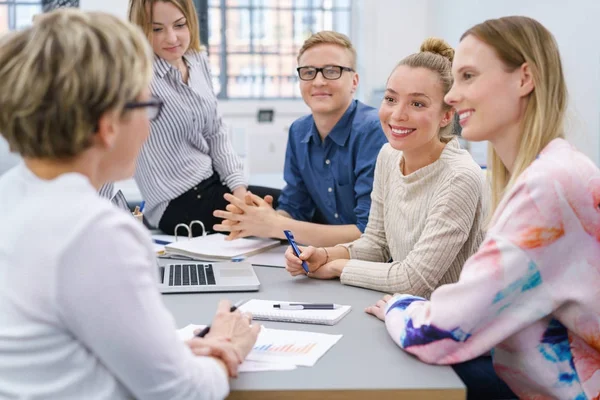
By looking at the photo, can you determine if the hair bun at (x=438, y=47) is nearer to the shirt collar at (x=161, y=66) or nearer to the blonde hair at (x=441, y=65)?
the blonde hair at (x=441, y=65)

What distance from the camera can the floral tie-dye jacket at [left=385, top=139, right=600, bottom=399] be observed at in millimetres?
1093

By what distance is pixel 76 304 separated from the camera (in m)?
0.82

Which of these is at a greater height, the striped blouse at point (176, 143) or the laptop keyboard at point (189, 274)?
the striped blouse at point (176, 143)

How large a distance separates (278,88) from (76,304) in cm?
640

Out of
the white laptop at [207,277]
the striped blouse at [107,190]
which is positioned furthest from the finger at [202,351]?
the striped blouse at [107,190]

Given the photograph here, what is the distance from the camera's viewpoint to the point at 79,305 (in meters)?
0.82

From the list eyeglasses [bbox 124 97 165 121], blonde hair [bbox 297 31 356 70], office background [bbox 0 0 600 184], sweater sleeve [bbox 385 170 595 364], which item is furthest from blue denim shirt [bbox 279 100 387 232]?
office background [bbox 0 0 600 184]

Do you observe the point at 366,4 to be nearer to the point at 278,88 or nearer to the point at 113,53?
the point at 278,88

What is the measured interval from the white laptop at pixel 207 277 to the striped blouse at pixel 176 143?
690mm

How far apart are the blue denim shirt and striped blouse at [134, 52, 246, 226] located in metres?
0.30

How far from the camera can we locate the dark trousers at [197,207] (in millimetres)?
2473

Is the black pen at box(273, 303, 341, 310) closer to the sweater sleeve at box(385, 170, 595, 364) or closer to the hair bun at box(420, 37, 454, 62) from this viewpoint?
the sweater sleeve at box(385, 170, 595, 364)

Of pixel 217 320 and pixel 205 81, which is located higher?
pixel 205 81

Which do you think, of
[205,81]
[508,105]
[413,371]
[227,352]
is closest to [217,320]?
[227,352]
